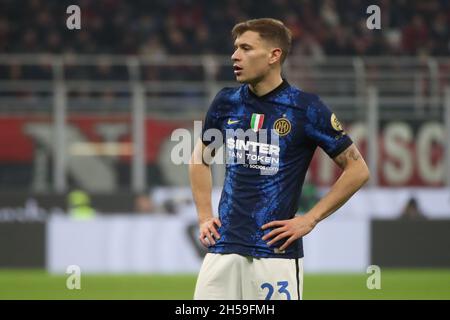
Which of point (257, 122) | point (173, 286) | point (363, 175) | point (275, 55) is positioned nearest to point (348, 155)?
point (363, 175)

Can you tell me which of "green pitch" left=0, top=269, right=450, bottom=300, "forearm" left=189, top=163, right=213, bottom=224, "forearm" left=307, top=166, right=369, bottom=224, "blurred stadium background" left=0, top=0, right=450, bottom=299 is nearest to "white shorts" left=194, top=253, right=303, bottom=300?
"forearm" left=307, top=166, right=369, bottom=224

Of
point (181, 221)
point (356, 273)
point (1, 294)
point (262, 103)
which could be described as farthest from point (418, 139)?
point (262, 103)

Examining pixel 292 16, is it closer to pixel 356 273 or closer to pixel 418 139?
pixel 418 139

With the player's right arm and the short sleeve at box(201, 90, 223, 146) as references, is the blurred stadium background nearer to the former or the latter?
the player's right arm

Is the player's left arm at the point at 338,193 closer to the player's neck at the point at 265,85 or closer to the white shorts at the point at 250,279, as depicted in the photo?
the white shorts at the point at 250,279

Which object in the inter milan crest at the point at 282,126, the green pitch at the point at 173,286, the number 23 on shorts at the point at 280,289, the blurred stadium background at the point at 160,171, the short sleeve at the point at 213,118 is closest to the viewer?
the number 23 on shorts at the point at 280,289

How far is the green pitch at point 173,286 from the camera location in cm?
1255

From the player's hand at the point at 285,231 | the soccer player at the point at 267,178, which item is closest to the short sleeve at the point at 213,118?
the soccer player at the point at 267,178

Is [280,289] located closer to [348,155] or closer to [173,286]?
[348,155]

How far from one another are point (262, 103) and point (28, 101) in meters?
11.7

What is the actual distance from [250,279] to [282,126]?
Result: 0.78 meters

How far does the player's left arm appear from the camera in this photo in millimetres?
5367

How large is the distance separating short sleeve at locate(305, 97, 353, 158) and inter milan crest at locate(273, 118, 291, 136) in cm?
10

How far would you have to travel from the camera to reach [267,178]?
17.8ft
